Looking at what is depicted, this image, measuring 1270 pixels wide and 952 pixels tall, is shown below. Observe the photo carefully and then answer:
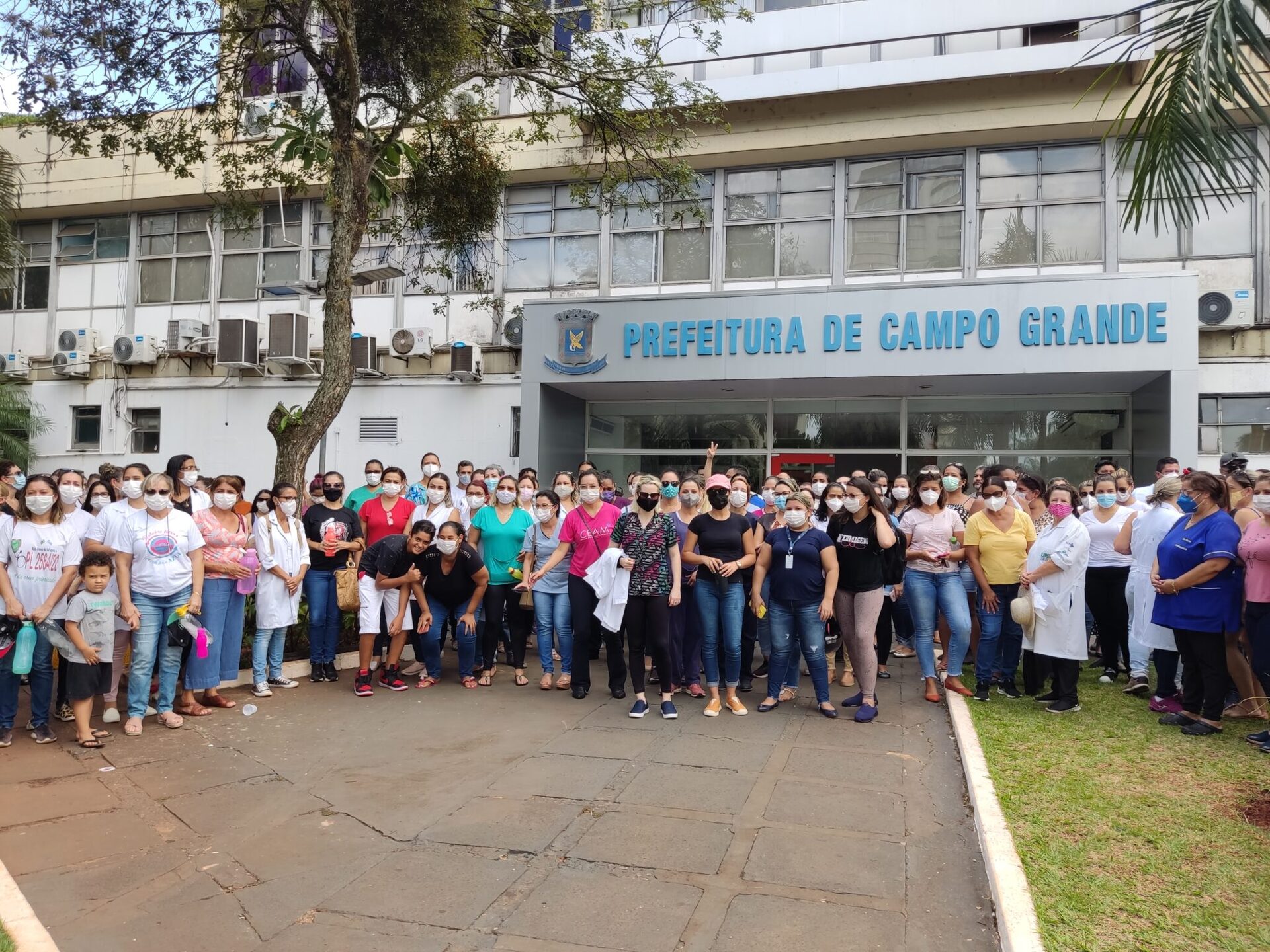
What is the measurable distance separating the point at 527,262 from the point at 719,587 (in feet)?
39.2

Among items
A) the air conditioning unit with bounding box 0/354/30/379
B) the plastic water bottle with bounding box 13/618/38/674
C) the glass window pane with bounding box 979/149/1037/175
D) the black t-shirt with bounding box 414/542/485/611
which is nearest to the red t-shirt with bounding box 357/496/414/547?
the black t-shirt with bounding box 414/542/485/611

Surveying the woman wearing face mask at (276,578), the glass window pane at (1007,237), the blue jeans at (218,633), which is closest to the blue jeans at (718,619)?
the woman wearing face mask at (276,578)

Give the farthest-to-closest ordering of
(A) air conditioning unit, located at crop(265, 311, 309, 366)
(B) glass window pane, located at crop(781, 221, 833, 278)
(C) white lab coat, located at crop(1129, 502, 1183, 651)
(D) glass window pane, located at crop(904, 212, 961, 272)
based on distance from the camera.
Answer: (A) air conditioning unit, located at crop(265, 311, 309, 366) → (B) glass window pane, located at crop(781, 221, 833, 278) → (D) glass window pane, located at crop(904, 212, 961, 272) → (C) white lab coat, located at crop(1129, 502, 1183, 651)

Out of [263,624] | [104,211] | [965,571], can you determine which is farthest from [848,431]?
[104,211]

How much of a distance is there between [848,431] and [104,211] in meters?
Result: 16.8

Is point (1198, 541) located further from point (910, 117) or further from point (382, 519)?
point (910, 117)

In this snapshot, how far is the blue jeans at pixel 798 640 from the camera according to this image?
7062mm

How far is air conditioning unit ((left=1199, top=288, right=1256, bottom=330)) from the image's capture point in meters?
14.2

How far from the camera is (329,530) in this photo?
830 centimetres

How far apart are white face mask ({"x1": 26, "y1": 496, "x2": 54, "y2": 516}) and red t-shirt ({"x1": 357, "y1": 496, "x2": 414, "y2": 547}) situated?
293 centimetres

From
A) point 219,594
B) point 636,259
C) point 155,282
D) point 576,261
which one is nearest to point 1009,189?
point 636,259

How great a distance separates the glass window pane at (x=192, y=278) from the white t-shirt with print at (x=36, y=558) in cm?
1457

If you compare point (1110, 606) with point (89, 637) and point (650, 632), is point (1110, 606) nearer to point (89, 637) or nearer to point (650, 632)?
point (650, 632)

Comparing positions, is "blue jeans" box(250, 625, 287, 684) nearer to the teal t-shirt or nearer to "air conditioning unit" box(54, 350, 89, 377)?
the teal t-shirt
